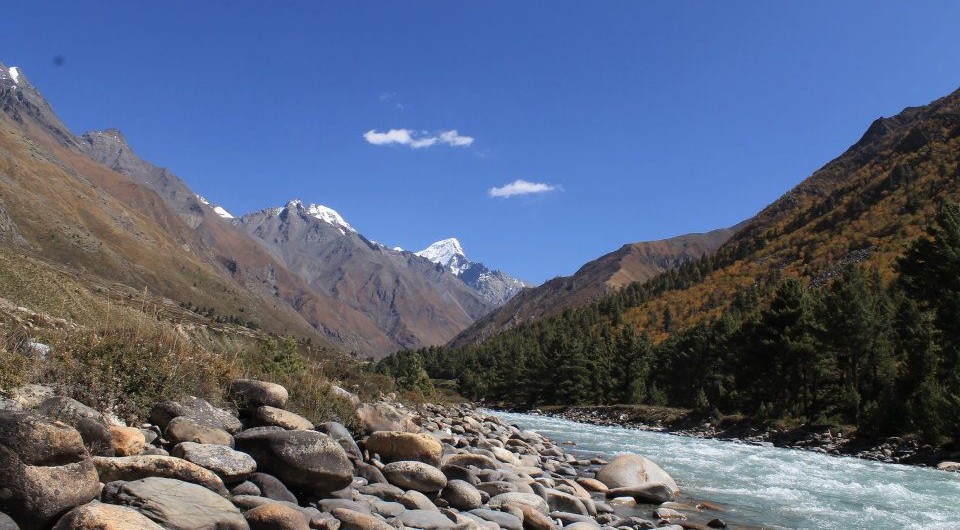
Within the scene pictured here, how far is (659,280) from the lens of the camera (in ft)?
552

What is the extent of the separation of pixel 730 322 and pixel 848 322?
76.7 ft

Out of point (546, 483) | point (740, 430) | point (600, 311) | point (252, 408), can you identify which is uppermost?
point (600, 311)

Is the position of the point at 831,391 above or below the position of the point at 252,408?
below

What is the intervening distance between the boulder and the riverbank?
83.1 feet

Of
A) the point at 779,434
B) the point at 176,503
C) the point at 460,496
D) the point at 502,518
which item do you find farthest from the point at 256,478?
the point at 779,434

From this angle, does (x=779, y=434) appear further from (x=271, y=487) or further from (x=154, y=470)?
(x=154, y=470)

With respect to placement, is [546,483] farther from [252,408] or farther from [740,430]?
[740,430]

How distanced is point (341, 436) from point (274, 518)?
4564 millimetres

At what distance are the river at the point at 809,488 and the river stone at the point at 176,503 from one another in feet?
40.2

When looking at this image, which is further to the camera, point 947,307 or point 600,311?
point 600,311

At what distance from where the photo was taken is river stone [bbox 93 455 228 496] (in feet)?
25.1

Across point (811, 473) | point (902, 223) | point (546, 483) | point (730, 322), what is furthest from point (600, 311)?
point (546, 483)

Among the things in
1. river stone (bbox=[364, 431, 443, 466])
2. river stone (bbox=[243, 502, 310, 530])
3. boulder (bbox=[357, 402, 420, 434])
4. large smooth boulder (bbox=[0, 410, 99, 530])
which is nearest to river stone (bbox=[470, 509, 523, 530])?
river stone (bbox=[364, 431, 443, 466])

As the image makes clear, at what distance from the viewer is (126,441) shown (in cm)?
838
